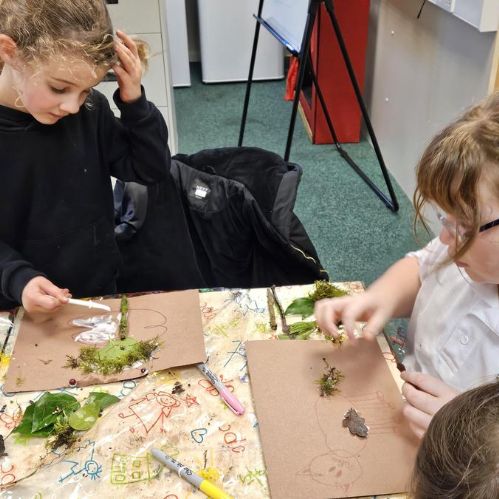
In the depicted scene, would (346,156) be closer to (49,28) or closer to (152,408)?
(49,28)

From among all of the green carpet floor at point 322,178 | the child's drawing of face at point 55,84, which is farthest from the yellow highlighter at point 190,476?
the green carpet floor at point 322,178

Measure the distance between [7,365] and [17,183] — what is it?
1.14 ft

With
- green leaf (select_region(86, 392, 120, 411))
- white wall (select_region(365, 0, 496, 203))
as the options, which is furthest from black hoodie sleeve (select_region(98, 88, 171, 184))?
white wall (select_region(365, 0, 496, 203))

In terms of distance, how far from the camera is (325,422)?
80 centimetres

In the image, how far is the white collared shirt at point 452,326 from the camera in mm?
861

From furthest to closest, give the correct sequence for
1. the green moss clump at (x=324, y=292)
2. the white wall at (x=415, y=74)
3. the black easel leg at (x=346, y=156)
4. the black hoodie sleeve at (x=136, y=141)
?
the black easel leg at (x=346, y=156) < the white wall at (x=415, y=74) < the black hoodie sleeve at (x=136, y=141) < the green moss clump at (x=324, y=292)

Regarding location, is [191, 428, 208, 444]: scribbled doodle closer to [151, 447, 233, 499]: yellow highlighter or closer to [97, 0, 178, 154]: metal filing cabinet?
[151, 447, 233, 499]: yellow highlighter

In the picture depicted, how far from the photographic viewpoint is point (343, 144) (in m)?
3.19

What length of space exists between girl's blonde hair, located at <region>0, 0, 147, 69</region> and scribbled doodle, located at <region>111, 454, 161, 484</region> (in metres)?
0.58

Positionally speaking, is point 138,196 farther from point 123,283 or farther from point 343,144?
point 343,144

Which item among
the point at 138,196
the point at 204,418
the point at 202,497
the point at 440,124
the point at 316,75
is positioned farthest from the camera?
the point at 316,75

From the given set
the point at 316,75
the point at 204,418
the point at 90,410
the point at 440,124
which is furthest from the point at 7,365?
the point at 316,75

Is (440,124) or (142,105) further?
(440,124)

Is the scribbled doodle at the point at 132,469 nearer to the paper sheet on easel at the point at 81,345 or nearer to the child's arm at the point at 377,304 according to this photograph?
the paper sheet on easel at the point at 81,345
